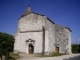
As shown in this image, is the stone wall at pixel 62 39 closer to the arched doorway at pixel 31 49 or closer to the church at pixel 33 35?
the church at pixel 33 35

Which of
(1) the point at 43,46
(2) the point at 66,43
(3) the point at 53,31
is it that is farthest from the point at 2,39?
(2) the point at 66,43

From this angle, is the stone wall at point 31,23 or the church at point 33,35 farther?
the stone wall at point 31,23

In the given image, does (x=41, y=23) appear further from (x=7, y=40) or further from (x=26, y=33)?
(x=7, y=40)

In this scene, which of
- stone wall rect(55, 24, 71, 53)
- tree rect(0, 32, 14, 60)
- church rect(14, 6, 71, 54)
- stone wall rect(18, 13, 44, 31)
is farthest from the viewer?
stone wall rect(55, 24, 71, 53)

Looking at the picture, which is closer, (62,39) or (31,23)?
(31,23)

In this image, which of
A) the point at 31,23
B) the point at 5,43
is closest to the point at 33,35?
the point at 31,23

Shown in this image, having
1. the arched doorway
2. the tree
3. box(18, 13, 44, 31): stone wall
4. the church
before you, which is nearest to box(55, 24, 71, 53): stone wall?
the church

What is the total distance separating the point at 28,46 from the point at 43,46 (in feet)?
12.6

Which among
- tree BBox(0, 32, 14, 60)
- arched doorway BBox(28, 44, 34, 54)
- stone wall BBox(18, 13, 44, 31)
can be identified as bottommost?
arched doorway BBox(28, 44, 34, 54)

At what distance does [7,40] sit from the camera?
1706 cm

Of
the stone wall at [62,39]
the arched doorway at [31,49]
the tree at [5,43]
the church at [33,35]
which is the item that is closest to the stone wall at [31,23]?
the church at [33,35]

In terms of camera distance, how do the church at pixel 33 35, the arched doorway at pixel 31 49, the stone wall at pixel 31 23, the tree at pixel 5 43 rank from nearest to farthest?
the tree at pixel 5 43 → the church at pixel 33 35 → the arched doorway at pixel 31 49 → the stone wall at pixel 31 23

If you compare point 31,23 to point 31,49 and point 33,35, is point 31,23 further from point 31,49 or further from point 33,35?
point 31,49

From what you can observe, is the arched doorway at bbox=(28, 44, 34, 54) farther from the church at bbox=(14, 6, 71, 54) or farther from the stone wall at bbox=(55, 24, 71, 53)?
the stone wall at bbox=(55, 24, 71, 53)
